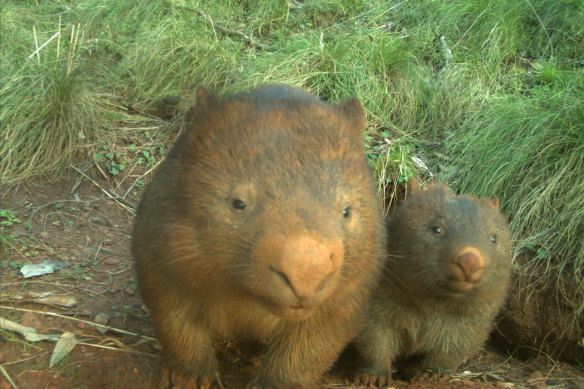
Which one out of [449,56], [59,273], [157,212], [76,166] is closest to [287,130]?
[157,212]

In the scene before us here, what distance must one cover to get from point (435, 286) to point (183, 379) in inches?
60.2

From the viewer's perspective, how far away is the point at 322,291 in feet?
7.92

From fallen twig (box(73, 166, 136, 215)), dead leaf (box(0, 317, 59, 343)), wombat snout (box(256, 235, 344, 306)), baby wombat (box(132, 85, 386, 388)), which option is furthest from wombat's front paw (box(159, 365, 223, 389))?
fallen twig (box(73, 166, 136, 215))

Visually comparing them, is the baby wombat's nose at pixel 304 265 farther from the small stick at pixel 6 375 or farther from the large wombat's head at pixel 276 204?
the small stick at pixel 6 375

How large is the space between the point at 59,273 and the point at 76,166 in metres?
1.66

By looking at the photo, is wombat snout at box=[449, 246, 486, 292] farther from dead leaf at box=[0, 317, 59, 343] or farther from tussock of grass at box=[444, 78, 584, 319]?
dead leaf at box=[0, 317, 59, 343]

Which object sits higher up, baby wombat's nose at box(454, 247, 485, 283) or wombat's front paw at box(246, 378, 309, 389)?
baby wombat's nose at box(454, 247, 485, 283)

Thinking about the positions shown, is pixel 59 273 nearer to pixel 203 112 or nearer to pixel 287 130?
pixel 203 112

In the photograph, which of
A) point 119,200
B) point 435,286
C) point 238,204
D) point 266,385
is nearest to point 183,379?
point 266,385

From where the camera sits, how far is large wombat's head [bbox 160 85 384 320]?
2363 mm

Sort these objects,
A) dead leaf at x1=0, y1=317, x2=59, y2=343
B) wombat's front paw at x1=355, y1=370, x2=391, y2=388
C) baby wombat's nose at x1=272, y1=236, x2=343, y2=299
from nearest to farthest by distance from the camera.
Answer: baby wombat's nose at x1=272, y1=236, x2=343, y2=299 < dead leaf at x1=0, y1=317, x2=59, y2=343 < wombat's front paw at x1=355, y1=370, x2=391, y2=388

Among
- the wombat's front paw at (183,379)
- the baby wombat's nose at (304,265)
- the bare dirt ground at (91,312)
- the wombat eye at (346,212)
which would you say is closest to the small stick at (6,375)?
the bare dirt ground at (91,312)

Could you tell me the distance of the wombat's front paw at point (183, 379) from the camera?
3334 millimetres

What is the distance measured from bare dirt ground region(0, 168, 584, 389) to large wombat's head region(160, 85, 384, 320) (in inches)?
43.8
